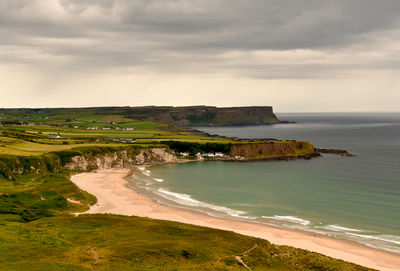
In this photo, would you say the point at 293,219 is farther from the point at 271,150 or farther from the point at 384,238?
the point at 271,150

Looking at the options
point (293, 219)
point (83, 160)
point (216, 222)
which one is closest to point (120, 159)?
point (83, 160)

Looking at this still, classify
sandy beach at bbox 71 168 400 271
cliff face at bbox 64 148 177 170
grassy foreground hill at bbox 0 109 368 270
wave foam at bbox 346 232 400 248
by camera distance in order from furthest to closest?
cliff face at bbox 64 148 177 170 < wave foam at bbox 346 232 400 248 < sandy beach at bbox 71 168 400 271 < grassy foreground hill at bbox 0 109 368 270

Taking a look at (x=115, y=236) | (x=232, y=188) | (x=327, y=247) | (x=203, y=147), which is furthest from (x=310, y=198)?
(x=203, y=147)

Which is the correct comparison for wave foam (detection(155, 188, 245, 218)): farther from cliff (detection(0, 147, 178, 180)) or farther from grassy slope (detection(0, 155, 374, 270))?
cliff (detection(0, 147, 178, 180))

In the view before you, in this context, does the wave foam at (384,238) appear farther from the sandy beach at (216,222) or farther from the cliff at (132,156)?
the cliff at (132,156)

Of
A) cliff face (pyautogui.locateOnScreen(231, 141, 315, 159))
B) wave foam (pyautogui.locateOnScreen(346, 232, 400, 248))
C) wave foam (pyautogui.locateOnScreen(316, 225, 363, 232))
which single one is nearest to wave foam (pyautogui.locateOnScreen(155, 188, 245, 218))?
wave foam (pyautogui.locateOnScreen(316, 225, 363, 232))

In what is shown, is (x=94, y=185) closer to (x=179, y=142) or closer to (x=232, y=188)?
(x=232, y=188)

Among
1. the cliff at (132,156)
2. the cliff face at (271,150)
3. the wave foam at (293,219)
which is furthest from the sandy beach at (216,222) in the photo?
the cliff face at (271,150)
